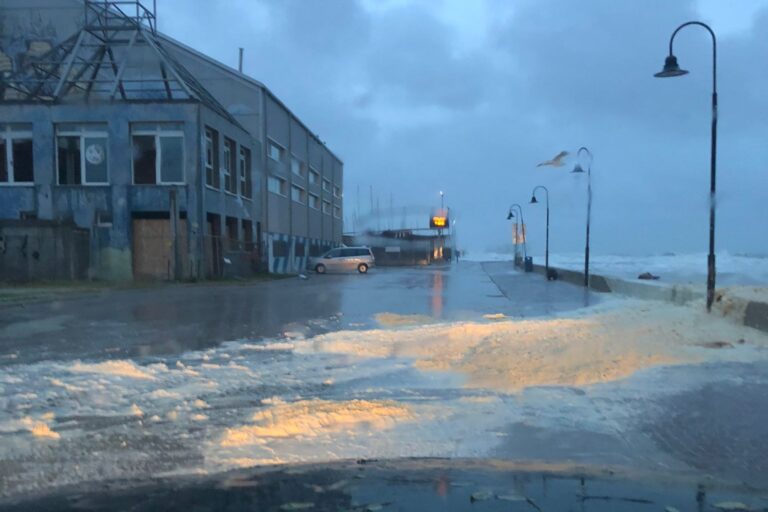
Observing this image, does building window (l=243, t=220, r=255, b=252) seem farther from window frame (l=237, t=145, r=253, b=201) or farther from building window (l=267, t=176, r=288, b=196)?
building window (l=267, t=176, r=288, b=196)

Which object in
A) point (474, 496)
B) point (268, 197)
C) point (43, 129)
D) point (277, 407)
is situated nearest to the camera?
point (474, 496)

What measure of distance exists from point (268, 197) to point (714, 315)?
30602 mm

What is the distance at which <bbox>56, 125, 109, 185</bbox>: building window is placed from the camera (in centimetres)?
2775

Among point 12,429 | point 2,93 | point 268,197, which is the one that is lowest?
point 12,429

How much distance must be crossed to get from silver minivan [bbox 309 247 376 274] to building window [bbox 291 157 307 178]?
657 cm

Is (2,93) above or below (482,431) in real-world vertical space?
above

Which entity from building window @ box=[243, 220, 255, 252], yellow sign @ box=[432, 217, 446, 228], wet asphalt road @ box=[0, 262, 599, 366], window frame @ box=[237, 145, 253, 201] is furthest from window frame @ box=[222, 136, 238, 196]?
yellow sign @ box=[432, 217, 446, 228]

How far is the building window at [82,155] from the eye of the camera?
2775 centimetres

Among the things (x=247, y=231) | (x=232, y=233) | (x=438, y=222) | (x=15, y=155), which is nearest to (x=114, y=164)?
(x=15, y=155)

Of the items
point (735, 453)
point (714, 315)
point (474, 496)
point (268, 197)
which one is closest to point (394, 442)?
point (474, 496)

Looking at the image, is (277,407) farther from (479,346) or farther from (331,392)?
(479,346)

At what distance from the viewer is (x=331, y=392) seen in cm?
742

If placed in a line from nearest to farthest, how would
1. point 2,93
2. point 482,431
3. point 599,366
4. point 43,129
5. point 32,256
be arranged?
point 482,431 < point 599,366 < point 32,256 < point 43,129 < point 2,93

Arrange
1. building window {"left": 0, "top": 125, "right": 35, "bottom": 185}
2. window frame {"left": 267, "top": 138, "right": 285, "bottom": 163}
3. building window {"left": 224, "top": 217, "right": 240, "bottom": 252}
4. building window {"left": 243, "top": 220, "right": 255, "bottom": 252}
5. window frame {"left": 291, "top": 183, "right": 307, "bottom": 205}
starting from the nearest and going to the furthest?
building window {"left": 0, "top": 125, "right": 35, "bottom": 185} < building window {"left": 224, "top": 217, "right": 240, "bottom": 252} < building window {"left": 243, "top": 220, "right": 255, "bottom": 252} < window frame {"left": 267, "top": 138, "right": 285, "bottom": 163} < window frame {"left": 291, "top": 183, "right": 307, "bottom": 205}
